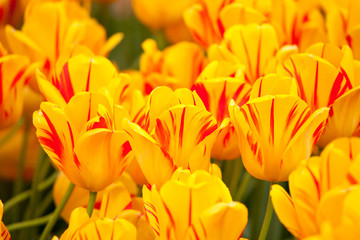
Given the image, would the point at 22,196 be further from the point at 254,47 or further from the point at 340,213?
the point at 340,213

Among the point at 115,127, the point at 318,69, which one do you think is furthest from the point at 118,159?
the point at 318,69

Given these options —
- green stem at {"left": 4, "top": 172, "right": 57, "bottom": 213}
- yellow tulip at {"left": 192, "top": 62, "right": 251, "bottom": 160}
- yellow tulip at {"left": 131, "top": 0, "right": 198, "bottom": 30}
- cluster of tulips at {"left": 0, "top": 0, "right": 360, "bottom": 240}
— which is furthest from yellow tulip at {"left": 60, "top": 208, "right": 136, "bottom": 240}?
yellow tulip at {"left": 131, "top": 0, "right": 198, "bottom": 30}

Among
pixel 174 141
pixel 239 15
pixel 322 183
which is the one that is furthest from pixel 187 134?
pixel 239 15

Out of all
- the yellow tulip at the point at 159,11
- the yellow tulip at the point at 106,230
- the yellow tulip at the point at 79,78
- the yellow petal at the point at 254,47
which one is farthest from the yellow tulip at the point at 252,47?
the yellow tulip at the point at 159,11

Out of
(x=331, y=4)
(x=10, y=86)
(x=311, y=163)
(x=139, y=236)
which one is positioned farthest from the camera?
(x=331, y=4)

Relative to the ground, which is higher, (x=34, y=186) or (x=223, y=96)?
(x=223, y=96)

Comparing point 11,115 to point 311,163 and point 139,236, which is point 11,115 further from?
point 311,163
